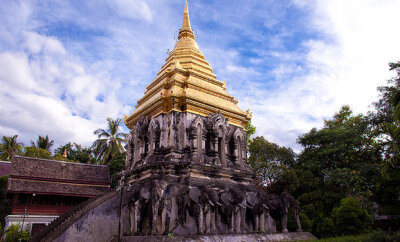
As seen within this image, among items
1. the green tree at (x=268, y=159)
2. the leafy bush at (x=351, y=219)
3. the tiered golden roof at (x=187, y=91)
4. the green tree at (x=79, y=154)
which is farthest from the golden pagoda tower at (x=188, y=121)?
the green tree at (x=79, y=154)

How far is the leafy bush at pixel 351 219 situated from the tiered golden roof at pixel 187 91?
6.84 metres

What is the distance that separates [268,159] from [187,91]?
13310 millimetres

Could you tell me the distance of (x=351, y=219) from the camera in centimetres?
1503

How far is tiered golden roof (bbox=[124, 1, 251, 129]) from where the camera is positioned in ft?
46.3

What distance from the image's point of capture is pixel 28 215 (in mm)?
19547

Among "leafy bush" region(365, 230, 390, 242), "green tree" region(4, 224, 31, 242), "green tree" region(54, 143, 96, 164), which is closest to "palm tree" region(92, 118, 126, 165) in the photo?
"green tree" region(54, 143, 96, 164)

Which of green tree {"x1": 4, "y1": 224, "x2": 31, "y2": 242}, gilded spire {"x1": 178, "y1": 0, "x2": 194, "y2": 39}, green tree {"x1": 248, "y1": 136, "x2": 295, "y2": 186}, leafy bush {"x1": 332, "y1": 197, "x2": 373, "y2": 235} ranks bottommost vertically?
green tree {"x1": 4, "y1": 224, "x2": 31, "y2": 242}

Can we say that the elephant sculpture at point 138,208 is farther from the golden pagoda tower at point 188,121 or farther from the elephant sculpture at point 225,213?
the elephant sculpture at point 225,213

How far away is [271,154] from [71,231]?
58.3ft

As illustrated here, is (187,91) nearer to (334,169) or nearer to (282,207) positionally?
(282,207)

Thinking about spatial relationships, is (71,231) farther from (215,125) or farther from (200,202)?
(215,125)

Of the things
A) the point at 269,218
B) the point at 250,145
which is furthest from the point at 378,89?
the point at 269,218

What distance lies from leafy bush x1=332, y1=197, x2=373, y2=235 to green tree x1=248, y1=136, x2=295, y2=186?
26.2 ft

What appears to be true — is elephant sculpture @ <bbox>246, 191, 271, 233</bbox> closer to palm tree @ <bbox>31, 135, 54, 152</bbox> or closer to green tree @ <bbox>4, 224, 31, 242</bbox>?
green tree @ <bbox>4, 224, 31, 242</bbox>
